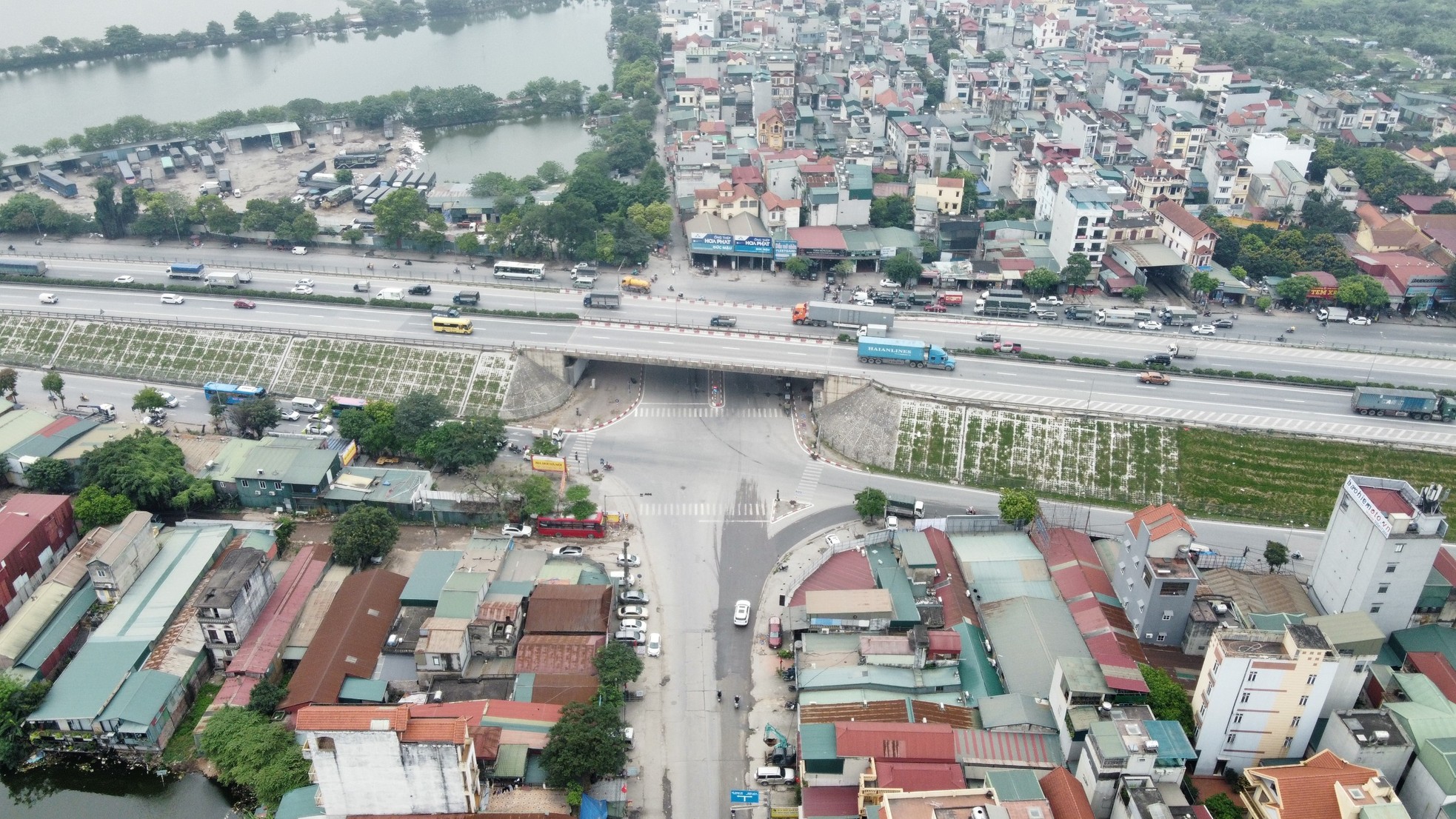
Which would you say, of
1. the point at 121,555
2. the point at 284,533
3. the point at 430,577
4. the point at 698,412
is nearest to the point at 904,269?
the point at 698,412

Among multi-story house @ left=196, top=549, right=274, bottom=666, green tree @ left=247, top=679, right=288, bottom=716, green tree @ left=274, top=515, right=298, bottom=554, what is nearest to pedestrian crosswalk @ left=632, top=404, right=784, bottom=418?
green tree @ left=274, top=515, right=298, bottom=554

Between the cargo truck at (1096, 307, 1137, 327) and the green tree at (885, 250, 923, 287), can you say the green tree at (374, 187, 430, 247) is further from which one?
the cargo truck at (1096, 307, 1137, 327)

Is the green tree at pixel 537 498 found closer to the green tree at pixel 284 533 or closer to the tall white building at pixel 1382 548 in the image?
the green tree at pixel 284 533

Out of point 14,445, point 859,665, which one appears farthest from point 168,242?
point 859,665

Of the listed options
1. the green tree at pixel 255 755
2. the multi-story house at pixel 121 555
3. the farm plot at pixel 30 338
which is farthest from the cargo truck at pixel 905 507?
the farm plot at pixel 30 338

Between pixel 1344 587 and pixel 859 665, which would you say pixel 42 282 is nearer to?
pixel 859 665

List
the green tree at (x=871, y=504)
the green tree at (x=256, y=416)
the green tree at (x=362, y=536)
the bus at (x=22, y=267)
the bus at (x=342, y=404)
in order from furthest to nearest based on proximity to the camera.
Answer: the bus at (x=22, y=267) → the bus at (x=342, y=404) → the green tree at (x=256, y=416) → the green tree at (x=871, y=504) → the green tree at (x=362, y=536)

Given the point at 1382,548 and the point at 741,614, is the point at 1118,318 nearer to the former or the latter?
the point at 1382,548
